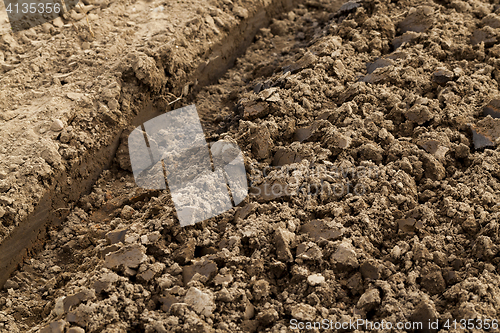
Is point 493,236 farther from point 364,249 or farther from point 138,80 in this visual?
point 138,80

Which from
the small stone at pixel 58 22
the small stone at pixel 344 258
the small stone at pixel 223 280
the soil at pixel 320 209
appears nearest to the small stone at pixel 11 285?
the soil at pixel 320 209

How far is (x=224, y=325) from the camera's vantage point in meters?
2.27

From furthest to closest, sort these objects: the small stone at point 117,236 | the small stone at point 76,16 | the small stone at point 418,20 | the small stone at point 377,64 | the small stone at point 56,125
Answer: the small stone at point 76,16 < the small stone at point 418,20 < the small stone at point 377,64 < the small stone at point 56,125 < the small stone at point 117,236

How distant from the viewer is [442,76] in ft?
11.9

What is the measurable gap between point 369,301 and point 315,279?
318mm

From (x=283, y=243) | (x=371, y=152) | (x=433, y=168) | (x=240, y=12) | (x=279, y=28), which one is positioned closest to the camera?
(x=283, y=243)

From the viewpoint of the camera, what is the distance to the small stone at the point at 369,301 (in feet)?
Result: 7.57

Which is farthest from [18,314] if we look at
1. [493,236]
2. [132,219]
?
[493,236]

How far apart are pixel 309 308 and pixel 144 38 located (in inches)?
124

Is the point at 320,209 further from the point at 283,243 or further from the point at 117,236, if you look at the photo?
the point at 117,236

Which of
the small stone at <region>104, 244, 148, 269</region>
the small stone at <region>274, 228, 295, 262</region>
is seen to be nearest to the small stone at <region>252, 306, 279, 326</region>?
the small stone at <region>274, 228, 295, 262</region>

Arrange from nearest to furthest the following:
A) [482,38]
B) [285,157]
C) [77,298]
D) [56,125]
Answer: [77,298], [285,157], [56,125], [482,38]

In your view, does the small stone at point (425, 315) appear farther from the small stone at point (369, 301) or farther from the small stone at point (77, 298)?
the small stone at point (77, 298)

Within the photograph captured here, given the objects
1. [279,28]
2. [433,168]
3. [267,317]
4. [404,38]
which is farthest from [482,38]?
[267,317]
